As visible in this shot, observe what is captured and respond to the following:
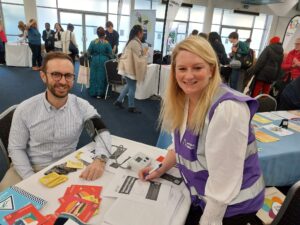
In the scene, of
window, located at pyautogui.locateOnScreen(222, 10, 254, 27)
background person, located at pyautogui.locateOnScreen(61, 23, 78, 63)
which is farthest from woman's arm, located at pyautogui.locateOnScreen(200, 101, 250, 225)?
window, located at pyautogui.locateOnScreen(222, 10, 254, 27)

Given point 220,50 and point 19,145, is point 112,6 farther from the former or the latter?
point 19,145

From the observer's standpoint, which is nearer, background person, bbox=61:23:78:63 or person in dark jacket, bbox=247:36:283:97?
person in dark jacket, bbox=247:36:283:97

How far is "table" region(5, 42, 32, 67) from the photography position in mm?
7227

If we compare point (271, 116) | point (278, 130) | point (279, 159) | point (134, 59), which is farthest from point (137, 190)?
point (134, 59)

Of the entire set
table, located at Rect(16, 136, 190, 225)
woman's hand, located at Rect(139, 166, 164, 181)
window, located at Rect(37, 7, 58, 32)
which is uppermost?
window, located at Rect(37, 7, 58, 32)

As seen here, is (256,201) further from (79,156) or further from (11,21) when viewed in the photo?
(11,21)

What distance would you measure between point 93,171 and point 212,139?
672 millimetres

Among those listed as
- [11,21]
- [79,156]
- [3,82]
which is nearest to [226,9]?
[11,21]

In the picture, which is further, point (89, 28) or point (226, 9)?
point (226, 9)

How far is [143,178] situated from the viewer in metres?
1.22

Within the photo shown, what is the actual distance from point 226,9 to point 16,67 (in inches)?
371

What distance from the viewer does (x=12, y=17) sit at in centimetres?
825

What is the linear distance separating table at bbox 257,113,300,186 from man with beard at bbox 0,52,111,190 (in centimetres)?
112

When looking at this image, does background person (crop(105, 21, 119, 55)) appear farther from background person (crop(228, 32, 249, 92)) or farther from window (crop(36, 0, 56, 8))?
window (crop(36, 0, 56, 8))
